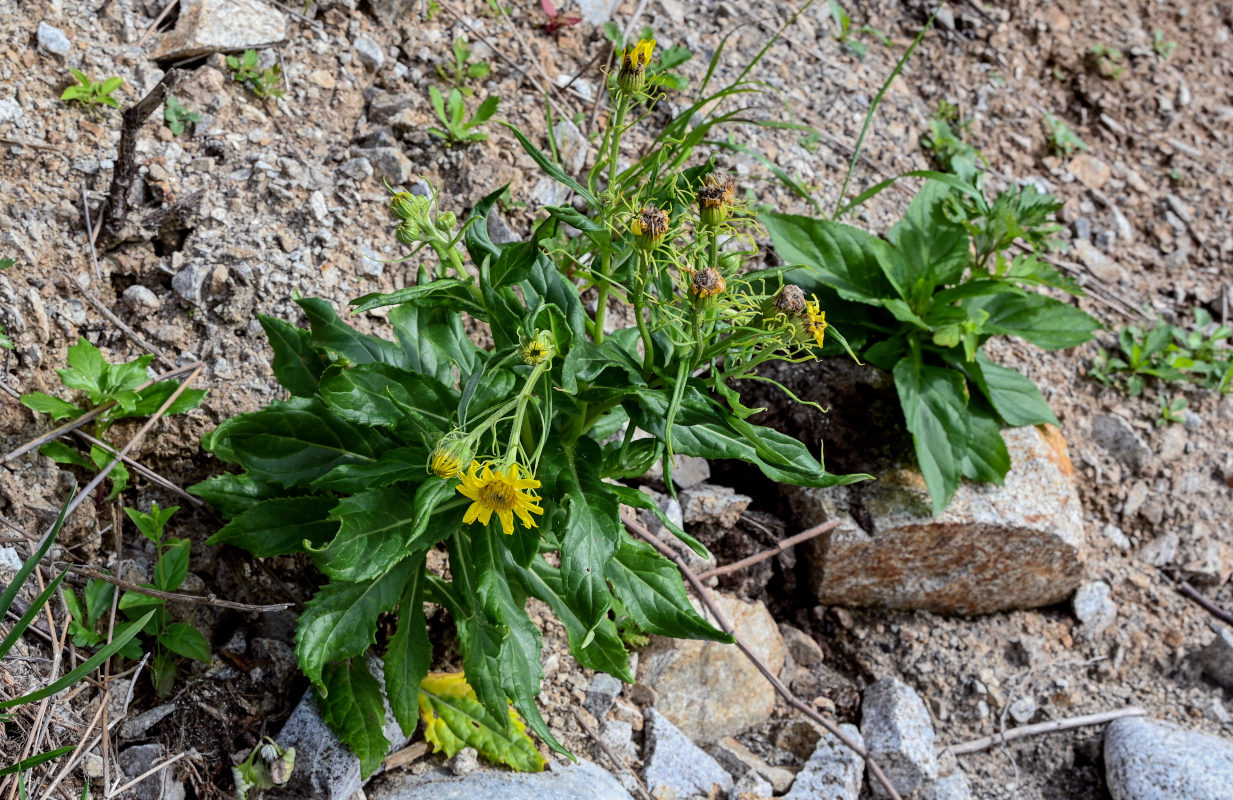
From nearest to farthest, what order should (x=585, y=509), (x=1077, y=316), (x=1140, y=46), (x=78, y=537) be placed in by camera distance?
(x=585, y=509)
(x=78, y=537)
(x=1077, y=316)
(x=1140, y=46)

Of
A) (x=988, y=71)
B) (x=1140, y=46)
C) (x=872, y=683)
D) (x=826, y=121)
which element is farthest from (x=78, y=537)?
(x=1140, y=46)

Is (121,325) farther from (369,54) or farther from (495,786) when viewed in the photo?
(495,786)

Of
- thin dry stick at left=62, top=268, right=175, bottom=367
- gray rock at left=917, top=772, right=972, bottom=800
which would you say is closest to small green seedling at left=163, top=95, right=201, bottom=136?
thin dry stick at left=62, top=268, right=175, bottom=367

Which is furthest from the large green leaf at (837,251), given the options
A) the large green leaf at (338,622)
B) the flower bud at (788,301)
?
the large green leaf at (338,622)

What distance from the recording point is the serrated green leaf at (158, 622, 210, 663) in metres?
2.48

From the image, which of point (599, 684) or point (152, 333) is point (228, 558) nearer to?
point (152, 333)

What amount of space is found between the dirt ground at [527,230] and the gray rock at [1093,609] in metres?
0.05

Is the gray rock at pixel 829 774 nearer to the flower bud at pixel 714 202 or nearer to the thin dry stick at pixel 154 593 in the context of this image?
the thin dry stick at pixel 154 593

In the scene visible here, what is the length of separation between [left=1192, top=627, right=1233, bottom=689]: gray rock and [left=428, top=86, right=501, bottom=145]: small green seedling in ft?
11.4

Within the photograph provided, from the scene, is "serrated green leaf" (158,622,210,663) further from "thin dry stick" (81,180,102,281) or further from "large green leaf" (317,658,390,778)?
"thin dry stick" (81,180,102,281)

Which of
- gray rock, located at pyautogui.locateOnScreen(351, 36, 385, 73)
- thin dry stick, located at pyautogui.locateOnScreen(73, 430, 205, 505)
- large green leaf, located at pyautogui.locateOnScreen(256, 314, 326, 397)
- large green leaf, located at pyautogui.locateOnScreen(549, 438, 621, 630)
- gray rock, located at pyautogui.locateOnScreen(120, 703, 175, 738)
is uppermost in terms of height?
gray rock, located at pyautogui.locateOnScreen(351, 36, 385, 73)

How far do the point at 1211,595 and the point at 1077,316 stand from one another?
132cm

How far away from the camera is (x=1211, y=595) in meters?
3.84

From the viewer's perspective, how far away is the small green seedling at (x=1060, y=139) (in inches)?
190
